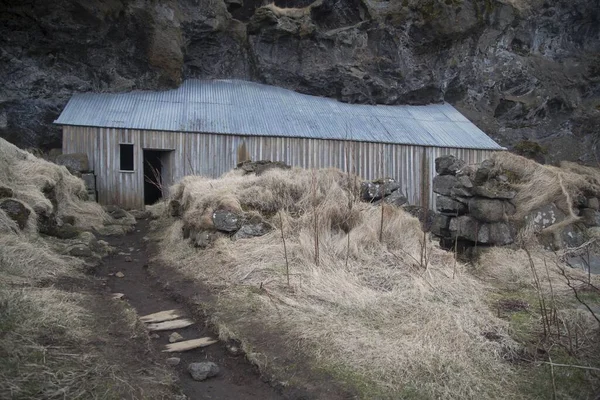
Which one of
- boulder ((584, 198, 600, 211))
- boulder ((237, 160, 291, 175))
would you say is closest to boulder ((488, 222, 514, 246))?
boulder ((584, 198, 600, 211))

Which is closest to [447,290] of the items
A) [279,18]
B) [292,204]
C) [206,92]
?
[292,204]

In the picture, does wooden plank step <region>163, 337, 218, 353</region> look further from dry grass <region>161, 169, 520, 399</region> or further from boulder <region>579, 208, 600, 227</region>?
boulder <region>579, 208, 600, 227</region>

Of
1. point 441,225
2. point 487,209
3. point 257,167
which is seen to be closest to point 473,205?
point 487,209

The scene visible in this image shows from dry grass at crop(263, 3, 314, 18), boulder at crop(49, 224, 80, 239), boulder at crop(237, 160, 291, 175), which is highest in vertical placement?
dry grass at crop(263, 3, 314, 18)

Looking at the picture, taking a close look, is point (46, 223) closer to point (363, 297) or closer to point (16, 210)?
point (16, 210)

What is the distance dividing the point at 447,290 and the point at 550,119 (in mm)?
20781

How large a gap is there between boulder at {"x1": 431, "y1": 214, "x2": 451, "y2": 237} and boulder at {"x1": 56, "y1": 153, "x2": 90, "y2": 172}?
10666 mm

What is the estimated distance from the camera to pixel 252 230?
8062 mm

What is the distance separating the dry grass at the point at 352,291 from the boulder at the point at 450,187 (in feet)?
4.68

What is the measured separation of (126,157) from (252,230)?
1051 centimetres

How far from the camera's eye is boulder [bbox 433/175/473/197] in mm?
8844

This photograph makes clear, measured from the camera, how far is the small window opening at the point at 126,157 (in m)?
16.1

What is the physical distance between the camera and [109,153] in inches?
608

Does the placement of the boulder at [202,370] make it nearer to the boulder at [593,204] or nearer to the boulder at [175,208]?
the boulder at [175,208]
